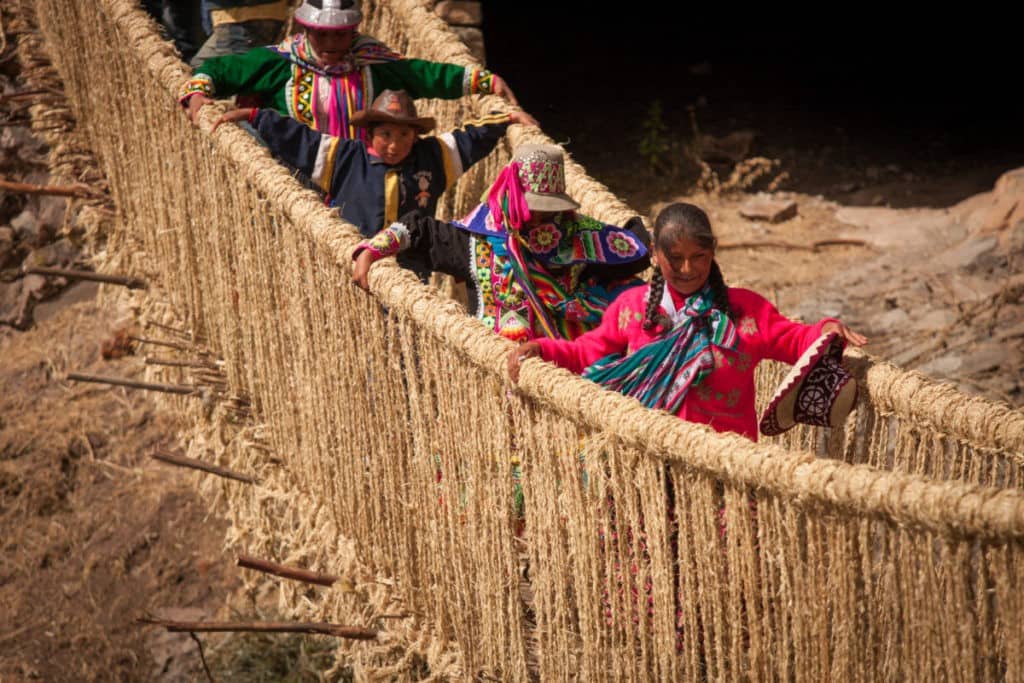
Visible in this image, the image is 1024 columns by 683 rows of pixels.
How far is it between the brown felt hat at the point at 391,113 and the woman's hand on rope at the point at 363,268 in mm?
1043

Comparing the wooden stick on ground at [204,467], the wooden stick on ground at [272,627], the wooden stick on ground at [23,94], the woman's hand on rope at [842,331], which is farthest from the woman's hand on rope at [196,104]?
the woman's hand on rope at [842,331]

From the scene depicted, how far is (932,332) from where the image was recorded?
6.27m

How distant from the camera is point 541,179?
13.2 feet

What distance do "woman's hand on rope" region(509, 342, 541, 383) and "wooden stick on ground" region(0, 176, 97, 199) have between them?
3880 millimetres

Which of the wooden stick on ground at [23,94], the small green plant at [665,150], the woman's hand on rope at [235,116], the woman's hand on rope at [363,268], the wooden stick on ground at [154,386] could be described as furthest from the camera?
the small green plant at [665,150]

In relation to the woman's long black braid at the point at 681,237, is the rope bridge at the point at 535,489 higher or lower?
lower

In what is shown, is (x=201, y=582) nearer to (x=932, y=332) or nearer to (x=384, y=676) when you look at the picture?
(x=384, y=676)

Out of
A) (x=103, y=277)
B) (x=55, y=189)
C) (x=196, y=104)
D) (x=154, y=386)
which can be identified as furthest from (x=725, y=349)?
(x=55, y=189)

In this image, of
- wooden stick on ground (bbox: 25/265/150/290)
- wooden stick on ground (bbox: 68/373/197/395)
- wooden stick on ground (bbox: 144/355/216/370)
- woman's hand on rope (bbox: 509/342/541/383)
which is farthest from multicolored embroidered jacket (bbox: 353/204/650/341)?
wooden stick on ground (bbox: 25/265/150/290)

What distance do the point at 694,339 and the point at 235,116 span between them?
6.80 ft

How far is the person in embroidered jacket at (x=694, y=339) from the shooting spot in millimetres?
3344

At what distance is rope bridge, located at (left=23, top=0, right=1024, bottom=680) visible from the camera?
8.43ft

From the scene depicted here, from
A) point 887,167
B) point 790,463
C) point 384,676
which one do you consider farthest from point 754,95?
point 790,463

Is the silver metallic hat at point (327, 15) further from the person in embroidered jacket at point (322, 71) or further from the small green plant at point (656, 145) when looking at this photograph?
the small green plant at point (656, 145)
